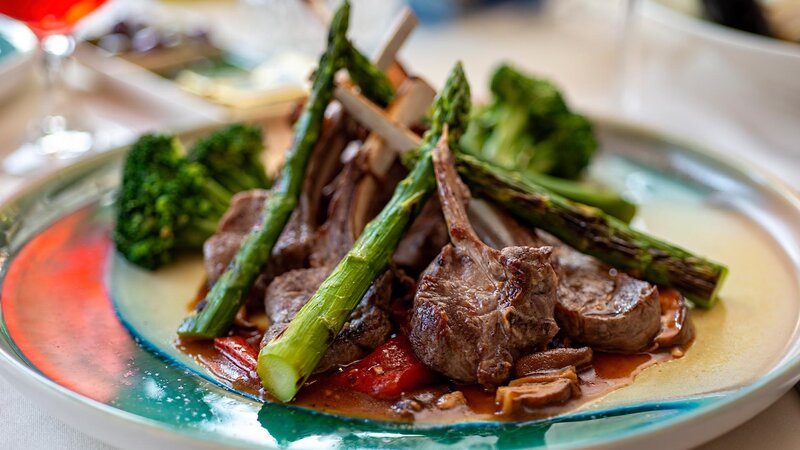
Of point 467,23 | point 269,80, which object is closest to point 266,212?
point 269,80

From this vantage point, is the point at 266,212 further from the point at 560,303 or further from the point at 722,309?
the point at 722,309

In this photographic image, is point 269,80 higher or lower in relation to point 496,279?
lower

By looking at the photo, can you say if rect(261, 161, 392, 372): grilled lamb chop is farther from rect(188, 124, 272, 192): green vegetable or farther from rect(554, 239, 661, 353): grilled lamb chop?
rect(188, 124, 272, 192): green vegetable

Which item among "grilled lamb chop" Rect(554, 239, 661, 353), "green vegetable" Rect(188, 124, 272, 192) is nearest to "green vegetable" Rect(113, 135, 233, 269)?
"green vegetable" Rect(188, 124, 272, 192)

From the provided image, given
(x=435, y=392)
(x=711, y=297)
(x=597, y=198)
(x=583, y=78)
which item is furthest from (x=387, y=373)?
(x=583, y=78)

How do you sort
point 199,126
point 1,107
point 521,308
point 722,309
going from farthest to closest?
point 1,107
point 199,126
point 722,309
point 521,308

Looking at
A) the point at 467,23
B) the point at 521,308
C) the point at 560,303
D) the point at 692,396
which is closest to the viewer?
the point at 692,396

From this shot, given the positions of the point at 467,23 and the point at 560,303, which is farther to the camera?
the point at 467,23

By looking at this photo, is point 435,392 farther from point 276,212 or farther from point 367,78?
point 367,78

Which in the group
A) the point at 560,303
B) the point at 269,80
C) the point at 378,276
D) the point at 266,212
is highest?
the point at 560,303
